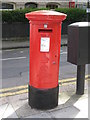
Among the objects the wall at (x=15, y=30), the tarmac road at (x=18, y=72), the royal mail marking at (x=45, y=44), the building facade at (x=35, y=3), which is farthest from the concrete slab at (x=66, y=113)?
the building facade at (x=35, y=3)

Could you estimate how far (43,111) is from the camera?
158 inches

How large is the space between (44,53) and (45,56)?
0.19 ft

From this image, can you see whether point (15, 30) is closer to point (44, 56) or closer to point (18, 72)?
point (18, 72)

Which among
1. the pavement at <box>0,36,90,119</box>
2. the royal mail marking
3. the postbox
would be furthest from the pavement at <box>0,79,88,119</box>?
the royal mail marking

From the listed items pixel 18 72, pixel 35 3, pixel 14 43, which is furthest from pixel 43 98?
pixel 35 3

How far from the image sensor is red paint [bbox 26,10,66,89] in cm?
376

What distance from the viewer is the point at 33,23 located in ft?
12.6

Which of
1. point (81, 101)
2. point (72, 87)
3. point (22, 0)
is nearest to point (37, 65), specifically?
point (81, 101)

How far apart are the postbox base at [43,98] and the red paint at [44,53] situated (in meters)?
0.09

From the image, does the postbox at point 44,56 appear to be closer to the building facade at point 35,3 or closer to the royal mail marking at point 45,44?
the royal mail marking at point 45,44

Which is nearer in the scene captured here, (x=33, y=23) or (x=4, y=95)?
(x=33, y=23)

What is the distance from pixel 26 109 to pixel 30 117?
0.36m

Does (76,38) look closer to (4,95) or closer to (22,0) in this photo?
(4,95)

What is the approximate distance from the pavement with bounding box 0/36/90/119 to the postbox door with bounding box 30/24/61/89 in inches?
18.8
